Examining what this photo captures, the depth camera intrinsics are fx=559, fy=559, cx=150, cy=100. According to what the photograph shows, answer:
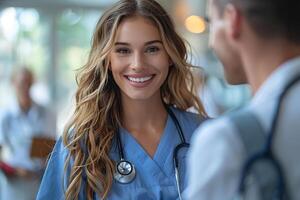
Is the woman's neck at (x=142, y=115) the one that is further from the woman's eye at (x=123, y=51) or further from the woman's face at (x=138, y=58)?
the woman's eye at (x=123, y=51)

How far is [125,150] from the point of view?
1.94m

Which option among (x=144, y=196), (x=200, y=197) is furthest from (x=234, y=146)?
(x=144, y=196)

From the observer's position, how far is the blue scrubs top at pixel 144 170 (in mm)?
1822

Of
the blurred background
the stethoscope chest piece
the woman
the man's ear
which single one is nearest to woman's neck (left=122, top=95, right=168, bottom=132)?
the woman

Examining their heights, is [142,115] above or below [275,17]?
below

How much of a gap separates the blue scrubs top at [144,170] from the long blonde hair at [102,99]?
0.04 meters

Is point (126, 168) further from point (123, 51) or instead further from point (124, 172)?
point (123, 51)

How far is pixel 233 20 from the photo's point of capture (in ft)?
3.37

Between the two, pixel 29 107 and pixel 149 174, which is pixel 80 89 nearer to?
pixel 149 174

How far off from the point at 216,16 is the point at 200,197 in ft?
1.14

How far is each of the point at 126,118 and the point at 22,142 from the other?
2484 mm

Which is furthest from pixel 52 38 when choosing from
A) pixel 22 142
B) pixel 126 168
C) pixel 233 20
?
pixel 233 20

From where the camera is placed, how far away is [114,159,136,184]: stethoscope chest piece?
6.05 ft

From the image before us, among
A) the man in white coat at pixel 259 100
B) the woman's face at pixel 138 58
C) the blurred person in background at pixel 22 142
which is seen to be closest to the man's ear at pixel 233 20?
the man in white coat at pixel 259 100
